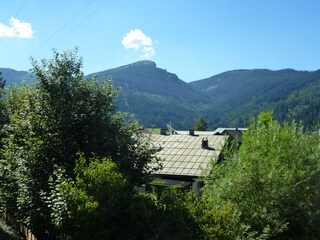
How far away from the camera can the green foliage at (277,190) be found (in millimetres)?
12109

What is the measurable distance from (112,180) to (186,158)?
17.3 metres

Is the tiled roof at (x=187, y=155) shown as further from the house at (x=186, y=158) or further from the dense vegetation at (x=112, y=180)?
the dense vegetation at (x=112, y=180)

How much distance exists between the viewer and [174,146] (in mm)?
27578

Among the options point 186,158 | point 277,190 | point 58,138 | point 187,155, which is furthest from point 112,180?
point 187,155

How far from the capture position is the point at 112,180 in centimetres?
804

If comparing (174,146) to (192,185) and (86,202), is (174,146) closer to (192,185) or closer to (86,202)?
(192,185)

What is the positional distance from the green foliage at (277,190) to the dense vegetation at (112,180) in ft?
0.13

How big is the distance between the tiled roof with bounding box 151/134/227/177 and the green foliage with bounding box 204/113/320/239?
7298mm

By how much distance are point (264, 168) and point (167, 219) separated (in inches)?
257

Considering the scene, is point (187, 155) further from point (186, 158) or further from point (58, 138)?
point (58, 138)

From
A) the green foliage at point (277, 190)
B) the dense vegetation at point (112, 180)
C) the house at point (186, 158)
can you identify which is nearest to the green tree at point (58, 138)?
the dense vegetation at point (112, 180)

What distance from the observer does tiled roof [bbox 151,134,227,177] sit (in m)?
23.4

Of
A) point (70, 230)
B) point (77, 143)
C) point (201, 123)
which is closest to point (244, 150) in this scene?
point (77, 143)

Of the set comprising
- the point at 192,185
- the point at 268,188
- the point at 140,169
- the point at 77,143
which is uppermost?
the point at 77,143
